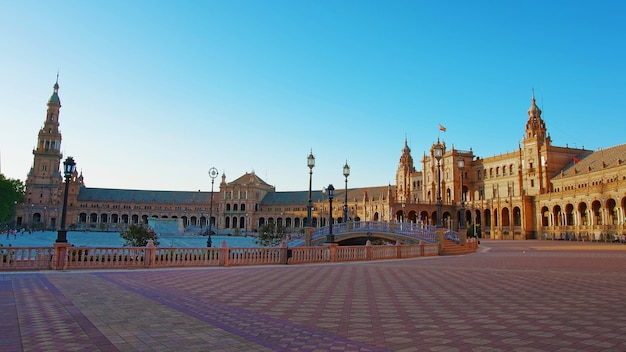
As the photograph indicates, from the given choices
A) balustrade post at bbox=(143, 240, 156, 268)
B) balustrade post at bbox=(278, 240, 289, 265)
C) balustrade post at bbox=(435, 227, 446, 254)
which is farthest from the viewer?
balustrade post at bbox=(435, 227, 446, 254)

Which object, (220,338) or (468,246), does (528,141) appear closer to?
(468,246)

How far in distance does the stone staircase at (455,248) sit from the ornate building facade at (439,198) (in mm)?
3856

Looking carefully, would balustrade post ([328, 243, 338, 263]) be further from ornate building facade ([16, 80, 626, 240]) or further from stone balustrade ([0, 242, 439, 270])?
ornate building facade ([16, 80, 626, 240])

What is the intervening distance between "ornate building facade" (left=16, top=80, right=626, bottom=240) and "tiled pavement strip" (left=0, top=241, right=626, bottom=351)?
58.6 ft

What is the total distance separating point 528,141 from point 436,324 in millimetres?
84924

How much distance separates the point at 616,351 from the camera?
578cm

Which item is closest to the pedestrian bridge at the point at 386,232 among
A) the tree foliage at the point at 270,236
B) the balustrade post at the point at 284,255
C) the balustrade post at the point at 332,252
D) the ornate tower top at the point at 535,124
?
the tree foliage at the point at 270,236

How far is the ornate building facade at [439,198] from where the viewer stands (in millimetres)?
63781

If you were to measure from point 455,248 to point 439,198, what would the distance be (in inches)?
256

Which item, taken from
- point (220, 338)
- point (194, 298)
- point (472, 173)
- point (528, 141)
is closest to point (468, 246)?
point (194, 298)

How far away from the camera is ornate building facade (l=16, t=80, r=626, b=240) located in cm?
6378

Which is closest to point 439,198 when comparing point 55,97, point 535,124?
point 535,124

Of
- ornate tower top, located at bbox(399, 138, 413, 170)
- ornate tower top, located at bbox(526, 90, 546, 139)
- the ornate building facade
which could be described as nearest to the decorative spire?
the ornate building facade

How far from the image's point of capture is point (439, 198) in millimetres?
28828
